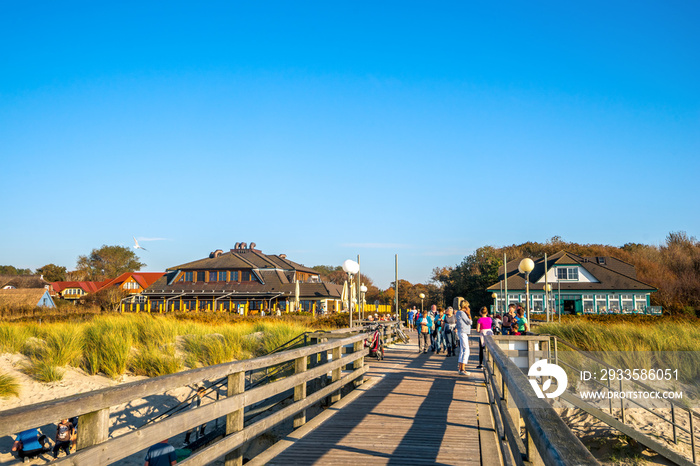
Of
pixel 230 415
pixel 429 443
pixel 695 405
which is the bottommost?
pixel 695 405

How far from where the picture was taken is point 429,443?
6.39m

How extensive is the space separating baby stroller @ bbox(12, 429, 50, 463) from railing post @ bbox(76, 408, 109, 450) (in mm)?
7055

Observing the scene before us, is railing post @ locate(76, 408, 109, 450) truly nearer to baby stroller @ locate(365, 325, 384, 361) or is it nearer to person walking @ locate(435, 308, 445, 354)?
baby stroller @ locate(365, 325, 384, 361)

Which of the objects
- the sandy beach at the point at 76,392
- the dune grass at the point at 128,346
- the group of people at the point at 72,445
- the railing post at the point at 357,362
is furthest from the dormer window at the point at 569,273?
the group of people at the point at 72,445

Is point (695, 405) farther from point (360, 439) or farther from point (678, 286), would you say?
point (678, 286)

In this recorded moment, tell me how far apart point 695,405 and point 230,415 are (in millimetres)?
12349

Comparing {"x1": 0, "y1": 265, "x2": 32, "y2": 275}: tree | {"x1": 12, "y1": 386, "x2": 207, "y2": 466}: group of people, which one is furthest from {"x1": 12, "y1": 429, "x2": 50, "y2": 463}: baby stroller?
{"x1": 0, "y1": 265, "x2": 32, "y2": 275}: tree

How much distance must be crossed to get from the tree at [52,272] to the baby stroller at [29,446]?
4065 inches

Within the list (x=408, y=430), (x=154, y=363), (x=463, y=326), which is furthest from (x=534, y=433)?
(x=154, y=363)

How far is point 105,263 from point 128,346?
3901 inches

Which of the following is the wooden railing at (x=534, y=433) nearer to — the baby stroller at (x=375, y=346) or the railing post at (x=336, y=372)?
the railing post at (x=336, y=372)

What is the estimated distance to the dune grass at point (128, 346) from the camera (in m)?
14.1

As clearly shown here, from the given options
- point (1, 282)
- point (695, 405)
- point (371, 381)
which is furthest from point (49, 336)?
point (1, 282)

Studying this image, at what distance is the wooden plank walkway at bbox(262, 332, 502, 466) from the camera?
5781 mm
